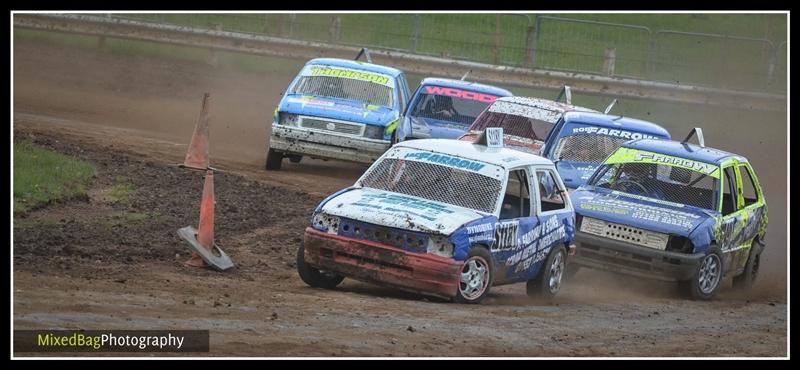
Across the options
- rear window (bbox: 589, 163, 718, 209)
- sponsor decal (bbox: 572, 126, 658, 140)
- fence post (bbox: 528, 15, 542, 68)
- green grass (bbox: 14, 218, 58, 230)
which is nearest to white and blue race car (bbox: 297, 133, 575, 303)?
rear window (bbox: 589, 163, 718, 209)

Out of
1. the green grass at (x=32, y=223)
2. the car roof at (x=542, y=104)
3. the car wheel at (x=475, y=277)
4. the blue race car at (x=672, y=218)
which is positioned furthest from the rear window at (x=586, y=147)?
the green grass at (x=32, y=223)

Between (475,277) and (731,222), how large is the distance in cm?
388

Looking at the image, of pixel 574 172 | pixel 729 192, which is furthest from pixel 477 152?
pixel 574 172

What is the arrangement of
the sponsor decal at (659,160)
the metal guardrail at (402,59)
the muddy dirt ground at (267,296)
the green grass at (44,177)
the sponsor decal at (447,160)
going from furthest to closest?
the metal guardrail at (402,59), the sponsor decal at (659,160), the green grass at (44,177), the sponsor decal at (447,160), the muddy dirt ground at (267,296)

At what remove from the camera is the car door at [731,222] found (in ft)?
45.3

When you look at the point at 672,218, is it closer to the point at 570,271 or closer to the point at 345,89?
the point at 570,271

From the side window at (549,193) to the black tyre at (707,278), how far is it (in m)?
1.56

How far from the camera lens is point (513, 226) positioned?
11766 mm

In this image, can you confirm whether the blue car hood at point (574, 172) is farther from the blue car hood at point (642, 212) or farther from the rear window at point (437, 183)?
the rear window at point (437, 183)

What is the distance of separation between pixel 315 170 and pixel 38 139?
420 cm

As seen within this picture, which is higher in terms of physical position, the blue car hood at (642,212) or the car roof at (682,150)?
the car roof at (682,150)

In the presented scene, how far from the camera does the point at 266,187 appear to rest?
1734 cm

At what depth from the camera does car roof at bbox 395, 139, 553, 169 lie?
477 inches

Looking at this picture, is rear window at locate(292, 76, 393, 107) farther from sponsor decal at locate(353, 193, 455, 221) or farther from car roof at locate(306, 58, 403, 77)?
sponsor decal at locate(353, 193, 455, 221)
